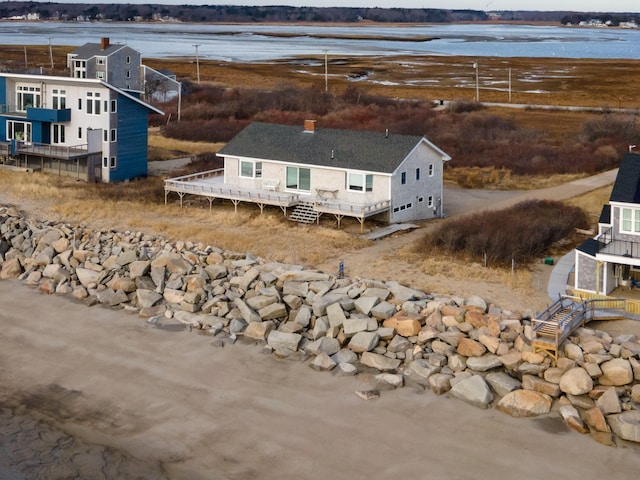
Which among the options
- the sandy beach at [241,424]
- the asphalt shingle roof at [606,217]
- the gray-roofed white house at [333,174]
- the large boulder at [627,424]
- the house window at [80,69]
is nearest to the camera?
the sandy beach at [241,424]

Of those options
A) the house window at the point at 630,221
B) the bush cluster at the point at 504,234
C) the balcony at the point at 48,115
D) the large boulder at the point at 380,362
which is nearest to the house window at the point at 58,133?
the balcony at the point at 48,115

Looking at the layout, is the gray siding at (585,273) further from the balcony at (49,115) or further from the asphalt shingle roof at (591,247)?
the balcony at (49,115)

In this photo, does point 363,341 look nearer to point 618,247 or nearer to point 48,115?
point 618,247

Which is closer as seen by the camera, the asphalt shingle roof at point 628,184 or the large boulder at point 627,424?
the large boulder at point 627,424

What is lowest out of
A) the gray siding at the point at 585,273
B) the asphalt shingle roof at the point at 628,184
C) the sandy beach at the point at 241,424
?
the sandy beach at the point at 241,424

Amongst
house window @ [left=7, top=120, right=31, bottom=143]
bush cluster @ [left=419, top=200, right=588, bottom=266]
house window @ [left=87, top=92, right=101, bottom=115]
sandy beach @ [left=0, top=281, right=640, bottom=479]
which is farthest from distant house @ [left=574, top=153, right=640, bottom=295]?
house window @ [left=7, top=120, right=31, bottom=143]

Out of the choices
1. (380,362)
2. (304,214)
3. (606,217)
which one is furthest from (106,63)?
(380,362)
